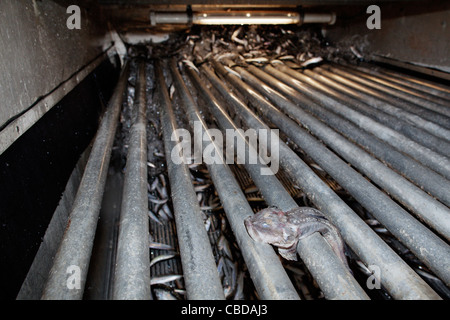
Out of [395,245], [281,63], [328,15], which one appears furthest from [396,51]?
[395,245]

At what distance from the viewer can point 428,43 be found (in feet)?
10.1

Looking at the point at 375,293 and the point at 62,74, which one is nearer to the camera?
the point at 375,293

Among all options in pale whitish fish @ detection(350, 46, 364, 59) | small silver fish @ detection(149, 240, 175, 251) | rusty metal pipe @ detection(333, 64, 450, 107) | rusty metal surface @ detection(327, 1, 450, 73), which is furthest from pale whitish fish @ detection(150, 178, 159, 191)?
pale whitish fish @ detection(350, 46, 364, 59)

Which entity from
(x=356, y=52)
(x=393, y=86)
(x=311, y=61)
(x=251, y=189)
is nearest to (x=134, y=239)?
(x=251, y=189)

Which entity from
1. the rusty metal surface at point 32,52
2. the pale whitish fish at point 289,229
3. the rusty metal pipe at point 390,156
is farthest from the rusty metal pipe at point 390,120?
the rusty metal surface at point 32,52

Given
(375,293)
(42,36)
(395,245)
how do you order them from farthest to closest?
(42,36) → (395,245) → (375,293)

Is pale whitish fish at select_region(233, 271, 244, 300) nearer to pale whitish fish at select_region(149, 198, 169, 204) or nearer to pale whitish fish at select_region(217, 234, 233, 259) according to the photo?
pale whitish fish at select_region(217, 234, 233, 259)

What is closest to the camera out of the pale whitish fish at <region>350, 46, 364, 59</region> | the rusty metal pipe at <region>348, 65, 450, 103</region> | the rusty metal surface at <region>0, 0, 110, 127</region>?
the rusty metal surface at <region>0, 0, 110, 127</region>

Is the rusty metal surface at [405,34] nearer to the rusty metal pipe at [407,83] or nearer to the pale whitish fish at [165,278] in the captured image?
the rusty metal pipe at [407,83]

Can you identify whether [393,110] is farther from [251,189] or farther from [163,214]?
[163,214]
